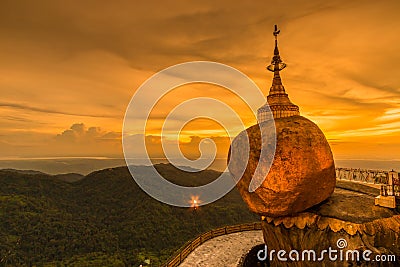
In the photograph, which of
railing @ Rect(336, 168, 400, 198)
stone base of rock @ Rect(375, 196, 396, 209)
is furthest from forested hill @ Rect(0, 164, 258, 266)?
stone base of rock @ Rect(375, 196, 396, 209)

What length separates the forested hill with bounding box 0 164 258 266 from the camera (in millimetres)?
50406

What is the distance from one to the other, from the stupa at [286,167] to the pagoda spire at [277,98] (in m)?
6.97

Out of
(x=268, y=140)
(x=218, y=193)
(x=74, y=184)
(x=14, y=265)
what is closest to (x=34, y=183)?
(x=74, y=184)

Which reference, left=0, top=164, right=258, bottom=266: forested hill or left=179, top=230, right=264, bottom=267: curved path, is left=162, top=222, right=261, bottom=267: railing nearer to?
left=179, top=230, right=264, bottom=267: curved path

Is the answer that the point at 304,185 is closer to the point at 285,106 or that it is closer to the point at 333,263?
the point at 333,263

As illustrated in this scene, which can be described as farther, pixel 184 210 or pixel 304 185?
pixel 184 210

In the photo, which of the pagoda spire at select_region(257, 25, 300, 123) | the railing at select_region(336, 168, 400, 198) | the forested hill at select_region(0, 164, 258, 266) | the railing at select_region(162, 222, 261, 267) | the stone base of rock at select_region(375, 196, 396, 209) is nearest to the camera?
the stone base of rock at select_region(375, 196, 396, 209)

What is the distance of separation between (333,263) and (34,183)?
3946 inches

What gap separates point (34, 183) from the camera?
282 ft

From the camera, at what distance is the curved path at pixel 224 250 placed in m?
15.3

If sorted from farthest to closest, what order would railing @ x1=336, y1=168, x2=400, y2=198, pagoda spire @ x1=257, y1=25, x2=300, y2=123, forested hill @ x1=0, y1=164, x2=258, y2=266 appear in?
forested hill @ x1=0, y1=164, x2=258, y2=266 < pagoda spire @ x1=257, y1=25, x2=300, y2=123 < railing @ x1=336, y1=168, x2=400, y2=198

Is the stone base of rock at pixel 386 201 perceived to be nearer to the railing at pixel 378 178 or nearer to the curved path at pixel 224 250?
the railing at pixel 378 178

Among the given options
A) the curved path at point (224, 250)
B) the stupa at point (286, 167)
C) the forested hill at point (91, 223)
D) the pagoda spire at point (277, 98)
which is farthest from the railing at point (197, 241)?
the forested hill at point (91, 223)

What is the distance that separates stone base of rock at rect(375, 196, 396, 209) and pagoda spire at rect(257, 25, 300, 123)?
28.7 feet
